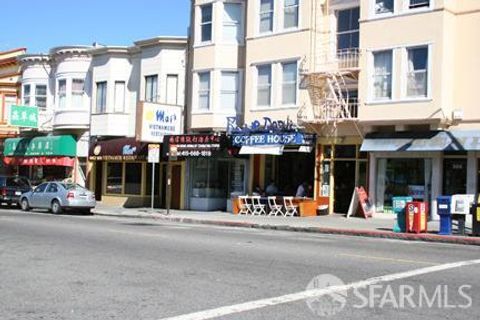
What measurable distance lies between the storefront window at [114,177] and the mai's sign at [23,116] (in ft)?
19.5

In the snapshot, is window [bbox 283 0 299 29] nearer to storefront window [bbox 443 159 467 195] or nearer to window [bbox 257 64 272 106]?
window [bbox 257 64 272 106]

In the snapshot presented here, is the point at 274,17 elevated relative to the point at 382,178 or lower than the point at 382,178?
elevated

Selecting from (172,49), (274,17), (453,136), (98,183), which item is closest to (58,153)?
(98,183)

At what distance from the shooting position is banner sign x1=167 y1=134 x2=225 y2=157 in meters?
30.0

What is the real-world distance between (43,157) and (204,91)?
12508 millimetres

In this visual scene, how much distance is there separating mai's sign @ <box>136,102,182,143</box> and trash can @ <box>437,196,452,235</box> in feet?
51.5

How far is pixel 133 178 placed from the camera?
36.2 metres

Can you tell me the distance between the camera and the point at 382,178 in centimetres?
2638

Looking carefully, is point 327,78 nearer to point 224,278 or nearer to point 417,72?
point 417,72

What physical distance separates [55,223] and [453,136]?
13.8 m

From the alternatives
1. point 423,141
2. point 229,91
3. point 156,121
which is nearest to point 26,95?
point 156,121

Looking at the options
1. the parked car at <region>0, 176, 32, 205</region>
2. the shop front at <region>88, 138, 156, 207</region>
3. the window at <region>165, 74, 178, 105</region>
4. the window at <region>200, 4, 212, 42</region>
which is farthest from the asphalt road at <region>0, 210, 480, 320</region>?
the window at <region>165, 74, 178, 105</region>

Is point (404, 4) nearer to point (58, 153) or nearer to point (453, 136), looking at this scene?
point (453, 136)

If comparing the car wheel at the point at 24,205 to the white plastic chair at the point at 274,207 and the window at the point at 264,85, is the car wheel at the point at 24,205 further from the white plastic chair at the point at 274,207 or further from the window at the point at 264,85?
the window at the point at 264,85
